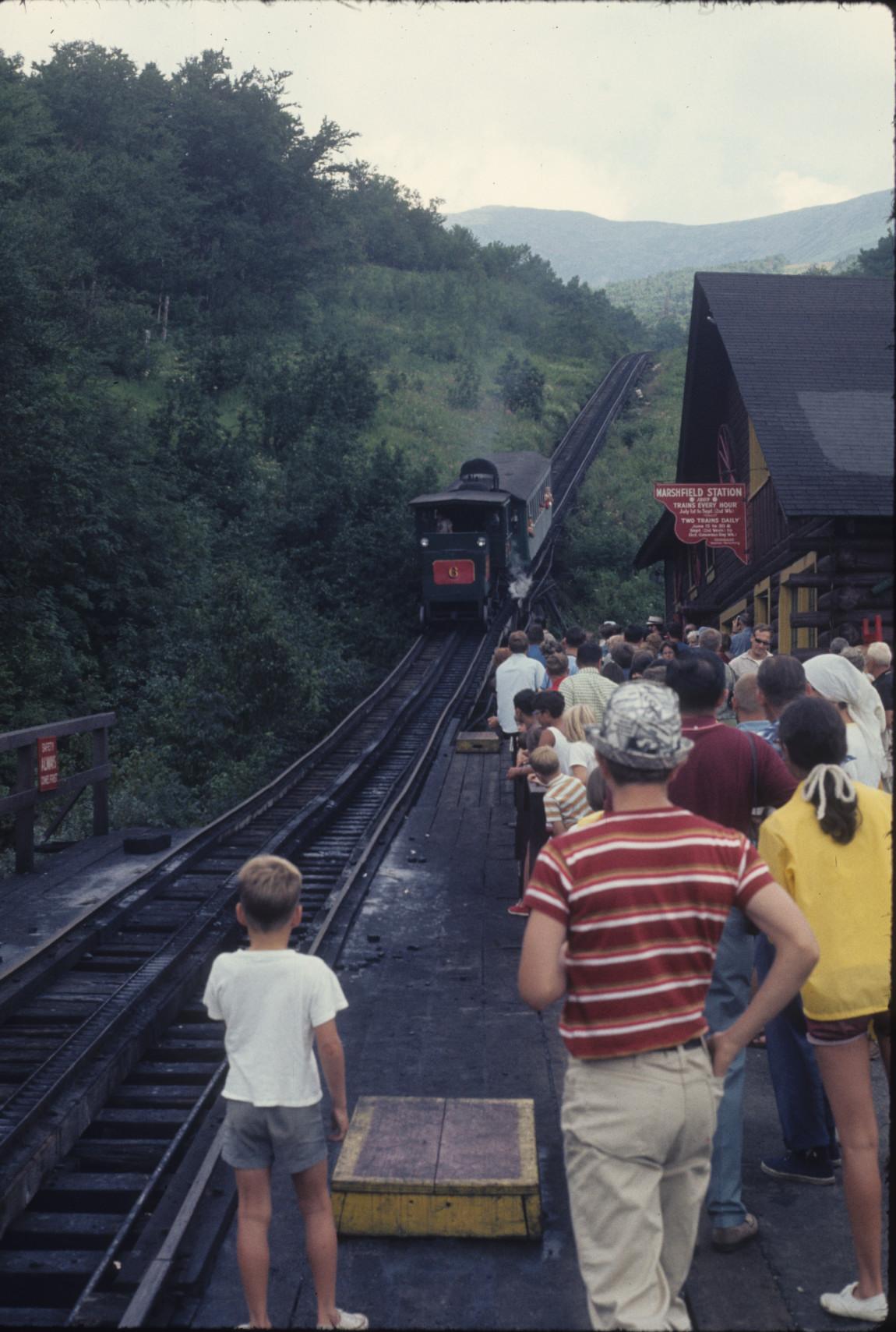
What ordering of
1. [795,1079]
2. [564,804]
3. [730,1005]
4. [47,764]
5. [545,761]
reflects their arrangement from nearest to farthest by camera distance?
[730,1005] → [795,1079] → [564,804] → [545,761] → [47,764]

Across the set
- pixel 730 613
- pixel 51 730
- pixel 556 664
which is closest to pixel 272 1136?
pixel 556 664

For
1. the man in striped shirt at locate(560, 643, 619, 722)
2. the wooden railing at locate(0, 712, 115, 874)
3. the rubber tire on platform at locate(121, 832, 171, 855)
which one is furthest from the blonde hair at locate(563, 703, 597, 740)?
the rubber tire on platform at locate(121, 832, 171, 855)

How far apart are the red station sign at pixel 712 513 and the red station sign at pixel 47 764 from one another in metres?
10.3

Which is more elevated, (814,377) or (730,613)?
(814,377)

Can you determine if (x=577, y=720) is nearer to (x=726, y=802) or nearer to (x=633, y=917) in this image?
(x=726, y=802)

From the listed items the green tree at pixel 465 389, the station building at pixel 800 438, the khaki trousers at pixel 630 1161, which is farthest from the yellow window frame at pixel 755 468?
the green tree at pixel 465 389

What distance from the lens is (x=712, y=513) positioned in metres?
18.3

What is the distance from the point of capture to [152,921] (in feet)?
31.2

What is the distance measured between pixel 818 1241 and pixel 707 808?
1.60 meters

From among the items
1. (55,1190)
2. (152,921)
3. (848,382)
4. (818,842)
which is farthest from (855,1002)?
(848,382)

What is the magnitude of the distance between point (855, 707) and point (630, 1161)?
9.82 feet

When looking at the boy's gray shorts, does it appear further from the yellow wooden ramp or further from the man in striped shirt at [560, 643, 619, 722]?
the man in striped shirt at [560, 643, 619, 722]

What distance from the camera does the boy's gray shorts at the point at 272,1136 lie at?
12.2 ft

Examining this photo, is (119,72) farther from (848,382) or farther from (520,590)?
(848,382)
